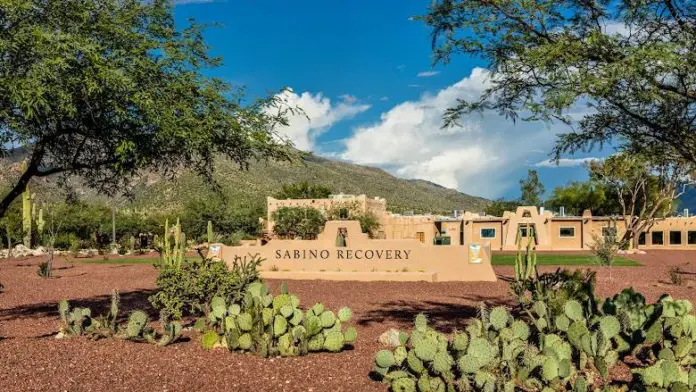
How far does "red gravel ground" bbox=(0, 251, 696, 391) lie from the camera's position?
8.67 metres

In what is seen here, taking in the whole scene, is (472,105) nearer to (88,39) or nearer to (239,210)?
(88,39)

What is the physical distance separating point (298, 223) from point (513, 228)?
18.2 m

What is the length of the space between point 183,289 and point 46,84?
5.19 m

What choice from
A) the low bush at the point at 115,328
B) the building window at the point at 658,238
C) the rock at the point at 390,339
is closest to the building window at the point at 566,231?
the building window at the point at 658,238

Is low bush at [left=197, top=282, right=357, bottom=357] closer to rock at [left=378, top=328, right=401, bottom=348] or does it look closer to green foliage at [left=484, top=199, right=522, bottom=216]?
rock at [left=378, top=328, right=401, bottom=348]

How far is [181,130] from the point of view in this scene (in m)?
11.1

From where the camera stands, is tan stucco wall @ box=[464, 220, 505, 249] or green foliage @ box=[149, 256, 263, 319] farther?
tan stucco wall @ box=[464, 220, 505, 249]

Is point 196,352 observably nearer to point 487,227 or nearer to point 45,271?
point 45,271

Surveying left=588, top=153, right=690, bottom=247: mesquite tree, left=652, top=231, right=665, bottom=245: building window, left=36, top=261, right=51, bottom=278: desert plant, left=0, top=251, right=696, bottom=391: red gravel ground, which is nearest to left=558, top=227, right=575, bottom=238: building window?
left=588, top=153, right=690, bottom=247: mesquite tree

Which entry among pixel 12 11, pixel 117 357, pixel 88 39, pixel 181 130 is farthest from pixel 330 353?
pixel 12 11

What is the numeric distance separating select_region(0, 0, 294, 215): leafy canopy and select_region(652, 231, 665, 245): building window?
55.7 metres

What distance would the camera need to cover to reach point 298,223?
59.8 metres

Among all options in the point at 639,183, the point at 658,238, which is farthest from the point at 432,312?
the point at 658,238

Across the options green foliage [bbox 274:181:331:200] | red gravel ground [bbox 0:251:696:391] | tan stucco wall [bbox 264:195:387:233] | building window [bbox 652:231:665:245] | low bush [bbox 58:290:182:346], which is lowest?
red gravel ground [bbox 0:251:696:391]
